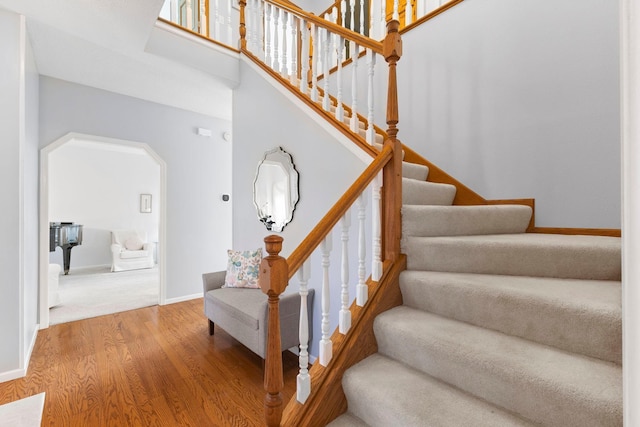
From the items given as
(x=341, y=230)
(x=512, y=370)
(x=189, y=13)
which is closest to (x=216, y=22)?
(x=189, y=13)

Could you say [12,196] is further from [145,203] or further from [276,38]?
[145,203]

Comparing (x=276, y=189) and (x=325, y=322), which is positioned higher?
(x=276, y=189)

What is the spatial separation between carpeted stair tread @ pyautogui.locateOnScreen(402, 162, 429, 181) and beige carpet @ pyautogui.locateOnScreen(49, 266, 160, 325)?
370cm

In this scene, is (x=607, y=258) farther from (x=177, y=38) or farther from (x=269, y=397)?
(x=177, y=38)

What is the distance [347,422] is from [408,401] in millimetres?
354

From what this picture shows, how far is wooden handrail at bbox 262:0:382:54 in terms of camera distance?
1.95 metres

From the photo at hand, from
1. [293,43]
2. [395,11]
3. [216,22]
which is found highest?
[216,22]

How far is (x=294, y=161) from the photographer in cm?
284

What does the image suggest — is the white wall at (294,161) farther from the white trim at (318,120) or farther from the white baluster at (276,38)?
the white baluster at (276,38)

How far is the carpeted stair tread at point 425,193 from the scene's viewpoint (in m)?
2.11

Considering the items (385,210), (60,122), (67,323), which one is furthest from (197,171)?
(385,210)

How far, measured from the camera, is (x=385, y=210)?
184 cm

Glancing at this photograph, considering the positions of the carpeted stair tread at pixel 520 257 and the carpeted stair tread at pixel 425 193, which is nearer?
the carpeted stair tread at pixel 520 257

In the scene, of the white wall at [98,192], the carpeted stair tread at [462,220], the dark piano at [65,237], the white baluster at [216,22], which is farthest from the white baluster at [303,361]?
the white wall at [98,192]
